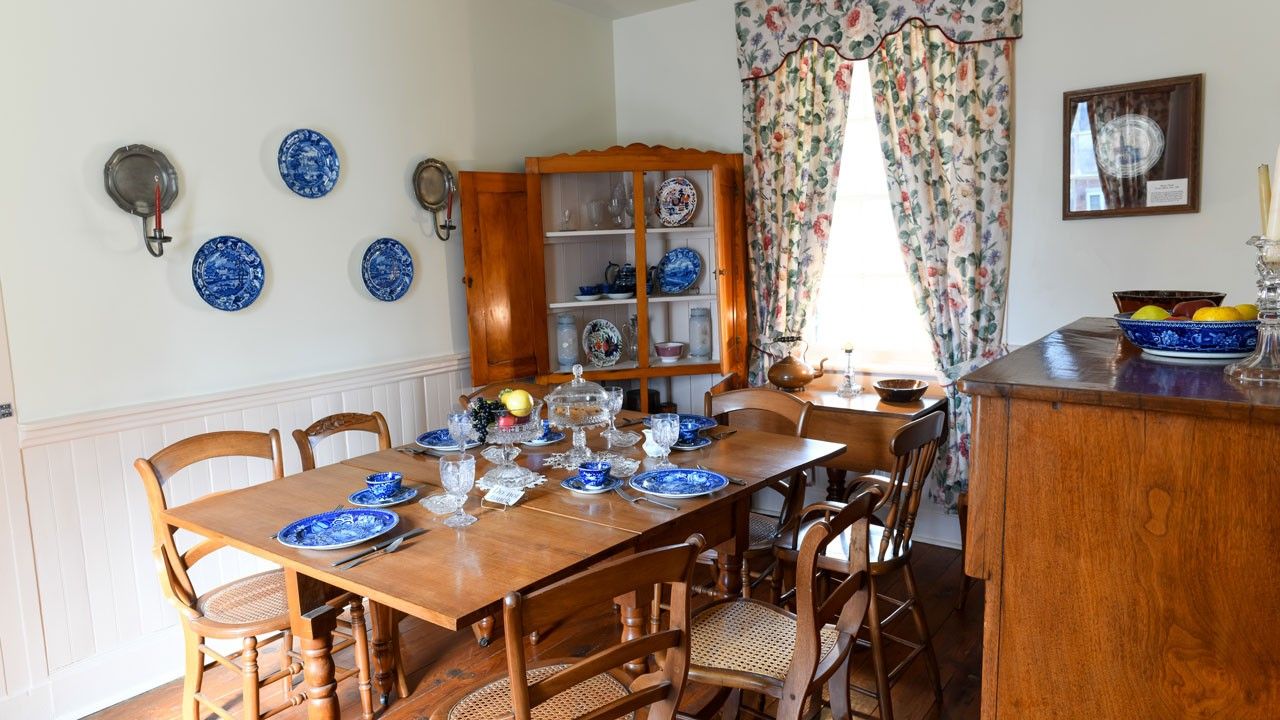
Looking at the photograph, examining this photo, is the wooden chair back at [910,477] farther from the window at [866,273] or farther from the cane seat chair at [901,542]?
the window at [866,273]

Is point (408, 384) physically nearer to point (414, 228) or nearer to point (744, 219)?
point (414, 228)

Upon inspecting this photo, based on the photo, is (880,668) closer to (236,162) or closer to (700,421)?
(700,421)

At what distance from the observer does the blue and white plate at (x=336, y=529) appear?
185 cm

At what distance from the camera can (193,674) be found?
2355 millimetres

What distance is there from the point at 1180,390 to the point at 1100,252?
2569 millimetres

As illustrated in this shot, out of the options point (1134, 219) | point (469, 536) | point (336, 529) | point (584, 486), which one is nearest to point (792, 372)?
point (1134, 219)

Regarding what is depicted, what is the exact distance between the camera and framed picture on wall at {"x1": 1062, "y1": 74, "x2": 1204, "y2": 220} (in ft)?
9.95

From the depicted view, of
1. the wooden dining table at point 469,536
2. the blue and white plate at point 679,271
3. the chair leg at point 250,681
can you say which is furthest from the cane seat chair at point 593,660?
the blue and white plate at point 679,271

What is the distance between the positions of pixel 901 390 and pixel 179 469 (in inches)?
105

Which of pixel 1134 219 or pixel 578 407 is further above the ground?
pixel 1134 219

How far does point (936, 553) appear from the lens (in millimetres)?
3750

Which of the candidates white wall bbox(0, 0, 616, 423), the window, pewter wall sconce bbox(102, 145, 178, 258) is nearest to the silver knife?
white wall bbox(0, 0, 616, 423)

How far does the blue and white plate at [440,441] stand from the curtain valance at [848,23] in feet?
7.72

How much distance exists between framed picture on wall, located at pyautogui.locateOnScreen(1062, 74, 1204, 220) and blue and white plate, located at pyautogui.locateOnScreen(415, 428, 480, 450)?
98.9 inches
